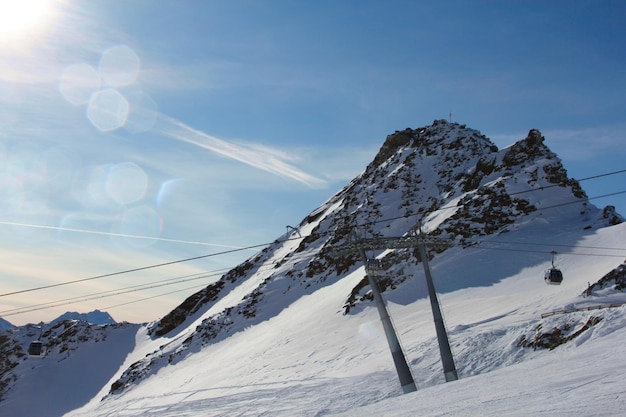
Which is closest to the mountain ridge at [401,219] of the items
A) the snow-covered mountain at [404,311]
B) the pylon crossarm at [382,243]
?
the snow-covered mountain at [404,311]

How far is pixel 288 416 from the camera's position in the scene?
17859 millimetres

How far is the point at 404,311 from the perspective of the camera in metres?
38.8

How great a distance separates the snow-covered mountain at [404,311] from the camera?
68.0 feet

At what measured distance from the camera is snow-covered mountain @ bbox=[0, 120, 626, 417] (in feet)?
68.0

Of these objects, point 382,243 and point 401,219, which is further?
point 401,219

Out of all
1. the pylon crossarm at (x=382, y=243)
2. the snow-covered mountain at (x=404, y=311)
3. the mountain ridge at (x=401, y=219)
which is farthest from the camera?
the mountain ridge at (x=401, y=219)

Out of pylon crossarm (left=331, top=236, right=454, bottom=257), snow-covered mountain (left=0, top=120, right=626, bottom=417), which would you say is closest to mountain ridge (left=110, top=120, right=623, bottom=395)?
snow-covered mountain (left=0, top=120, right=626, bottom=417)

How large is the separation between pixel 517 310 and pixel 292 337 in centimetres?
2096

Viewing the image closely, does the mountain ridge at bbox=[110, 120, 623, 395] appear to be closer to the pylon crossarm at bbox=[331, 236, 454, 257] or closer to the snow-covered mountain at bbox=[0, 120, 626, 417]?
the snow-covered mountain at bbox=[0, 120, 626, 417]

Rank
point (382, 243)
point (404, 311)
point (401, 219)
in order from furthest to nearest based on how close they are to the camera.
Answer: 1. point (401, 219)
2. point (404, 311)
3. point (382, 243)

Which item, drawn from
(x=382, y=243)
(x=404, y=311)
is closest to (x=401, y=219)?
(x=404, y=311)

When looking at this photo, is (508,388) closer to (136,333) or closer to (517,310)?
(517,310)

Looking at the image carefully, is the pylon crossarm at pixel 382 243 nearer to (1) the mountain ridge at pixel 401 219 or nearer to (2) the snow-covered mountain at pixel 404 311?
(2) the snow-covered mountain at pixel 404 311

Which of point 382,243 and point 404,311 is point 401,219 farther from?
point 382,243
